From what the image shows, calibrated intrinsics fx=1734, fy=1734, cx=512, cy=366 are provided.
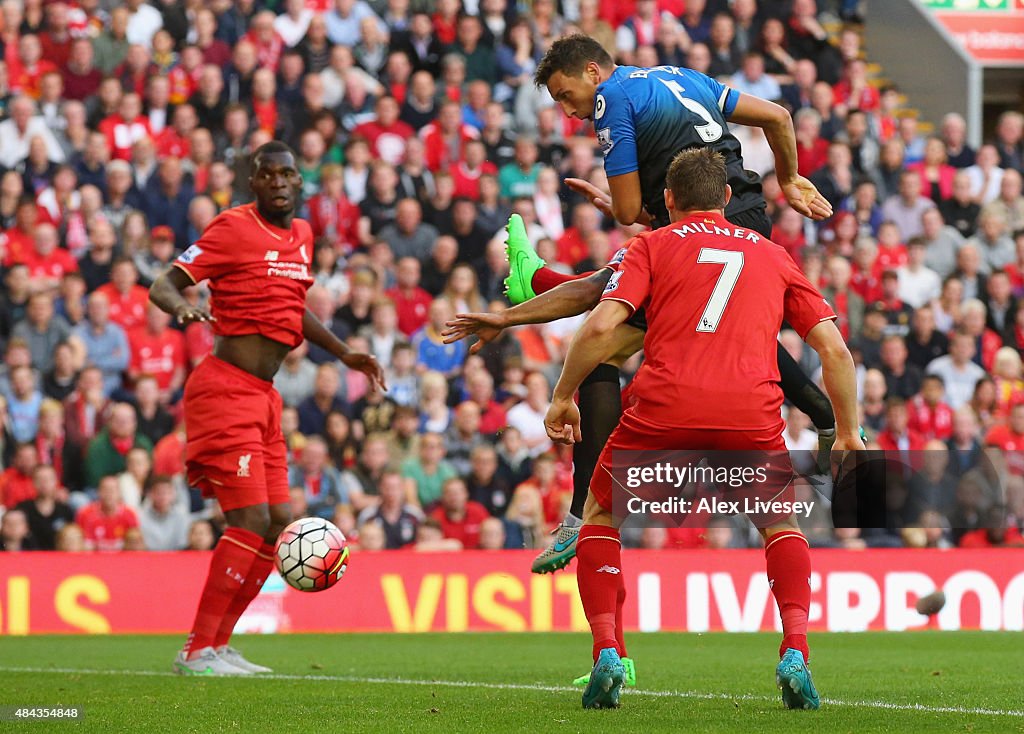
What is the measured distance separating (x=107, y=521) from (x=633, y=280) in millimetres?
8266

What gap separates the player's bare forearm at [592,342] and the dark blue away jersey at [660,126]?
44.8 inches

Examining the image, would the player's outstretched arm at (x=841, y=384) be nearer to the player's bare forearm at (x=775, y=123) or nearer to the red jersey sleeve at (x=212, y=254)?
the player's bare forearm at (x=775, y=123)

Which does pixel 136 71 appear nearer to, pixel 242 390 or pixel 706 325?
pixel 242 390

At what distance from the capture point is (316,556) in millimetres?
8789

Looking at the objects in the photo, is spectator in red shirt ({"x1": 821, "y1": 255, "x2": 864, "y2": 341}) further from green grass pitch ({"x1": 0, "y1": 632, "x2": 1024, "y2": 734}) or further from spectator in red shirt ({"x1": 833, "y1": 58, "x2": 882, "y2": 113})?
green grass pitch ({"x1": 0, "y1": 632, "x2": 1024, "y2": 734})

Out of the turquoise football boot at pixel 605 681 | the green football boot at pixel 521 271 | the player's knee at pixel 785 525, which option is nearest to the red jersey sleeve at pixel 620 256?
the green football boot at pixel 521 271

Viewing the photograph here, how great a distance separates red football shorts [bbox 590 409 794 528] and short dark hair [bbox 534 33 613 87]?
1.81m

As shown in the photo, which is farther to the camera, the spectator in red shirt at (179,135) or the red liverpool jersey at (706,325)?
the spectator in red shirt at (179,135)

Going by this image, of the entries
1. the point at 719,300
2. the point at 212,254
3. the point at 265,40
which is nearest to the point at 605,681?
the point at 719,300

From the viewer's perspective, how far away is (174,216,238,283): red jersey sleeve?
924 centimetres

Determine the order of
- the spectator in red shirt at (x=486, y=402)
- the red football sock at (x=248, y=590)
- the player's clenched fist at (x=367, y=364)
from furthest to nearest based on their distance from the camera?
the spectator in red shirt at (x=486, y=402)
the player's clenched fist at (x=367, y=364)
the red football sock at (x=248, y=590)

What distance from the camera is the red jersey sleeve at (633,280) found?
6562 millimetres

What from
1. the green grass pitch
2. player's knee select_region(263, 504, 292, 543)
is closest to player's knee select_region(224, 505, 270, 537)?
player's knee select_region(263, 504, 292, 543)

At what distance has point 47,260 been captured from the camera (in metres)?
15.2
